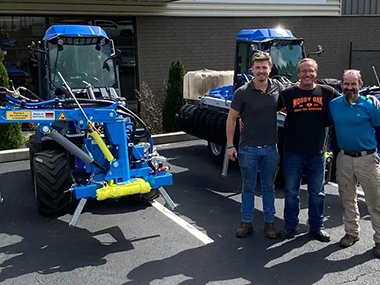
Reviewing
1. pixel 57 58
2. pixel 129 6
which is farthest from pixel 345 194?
pixel 129 6

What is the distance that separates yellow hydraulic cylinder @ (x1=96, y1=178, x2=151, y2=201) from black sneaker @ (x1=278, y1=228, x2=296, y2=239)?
1487mm

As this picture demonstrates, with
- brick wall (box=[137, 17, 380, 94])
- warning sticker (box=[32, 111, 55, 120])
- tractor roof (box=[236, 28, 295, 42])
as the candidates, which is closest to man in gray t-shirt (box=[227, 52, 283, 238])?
warning sticker (box=[32, 111, 55, 120])

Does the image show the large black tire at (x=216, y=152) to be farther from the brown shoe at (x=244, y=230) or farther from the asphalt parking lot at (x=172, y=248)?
the brown shoe at (x=244, y=230)

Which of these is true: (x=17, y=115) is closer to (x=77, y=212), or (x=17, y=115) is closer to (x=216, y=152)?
(x=77, y=212)

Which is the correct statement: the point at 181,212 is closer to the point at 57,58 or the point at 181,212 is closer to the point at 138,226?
the point at 138,226

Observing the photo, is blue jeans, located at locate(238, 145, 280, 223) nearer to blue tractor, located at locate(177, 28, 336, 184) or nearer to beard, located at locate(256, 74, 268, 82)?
beard, located at locate(256, 74, 268, 82)

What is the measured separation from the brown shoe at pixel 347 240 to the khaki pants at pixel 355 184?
3cm

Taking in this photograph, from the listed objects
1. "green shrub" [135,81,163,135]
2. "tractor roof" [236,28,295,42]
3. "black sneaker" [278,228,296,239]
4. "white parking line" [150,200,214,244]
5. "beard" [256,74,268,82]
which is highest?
"tractor roof" [236,28,295,42]

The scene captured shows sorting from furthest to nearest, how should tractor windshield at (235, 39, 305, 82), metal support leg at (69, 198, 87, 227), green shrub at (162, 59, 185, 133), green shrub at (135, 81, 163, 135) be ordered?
green shrub at (135, 81, 163, 135)
green shrub at (162, 59, 185, 133)
tractor windshield at (235, 39, 305, 82)
metal support leg at (69, 198, 87, 227)

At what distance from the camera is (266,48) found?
301 inches

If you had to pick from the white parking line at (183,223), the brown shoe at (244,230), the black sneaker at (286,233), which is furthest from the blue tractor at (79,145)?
the black sneaker at (286,233)

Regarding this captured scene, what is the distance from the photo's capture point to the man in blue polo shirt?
4559 millimetres

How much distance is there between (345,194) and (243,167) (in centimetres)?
106

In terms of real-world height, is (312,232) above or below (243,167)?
below
